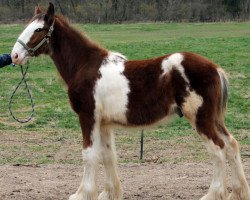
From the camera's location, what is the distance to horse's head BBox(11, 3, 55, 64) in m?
7.37

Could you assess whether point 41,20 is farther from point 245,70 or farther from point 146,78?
point 245,70

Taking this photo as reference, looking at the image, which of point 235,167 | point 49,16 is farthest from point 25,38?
point 235,167

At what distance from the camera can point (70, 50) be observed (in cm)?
757

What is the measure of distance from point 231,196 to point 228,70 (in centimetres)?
1583

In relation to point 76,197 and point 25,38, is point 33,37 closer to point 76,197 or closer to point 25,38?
point 25,38

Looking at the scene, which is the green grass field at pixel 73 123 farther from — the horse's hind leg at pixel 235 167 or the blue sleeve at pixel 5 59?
the horse's hind leg at pixel 235 167

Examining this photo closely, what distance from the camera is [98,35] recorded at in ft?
124

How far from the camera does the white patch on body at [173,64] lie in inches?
269

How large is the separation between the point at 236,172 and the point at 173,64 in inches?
57.7

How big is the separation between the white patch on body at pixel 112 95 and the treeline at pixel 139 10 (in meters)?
44.6

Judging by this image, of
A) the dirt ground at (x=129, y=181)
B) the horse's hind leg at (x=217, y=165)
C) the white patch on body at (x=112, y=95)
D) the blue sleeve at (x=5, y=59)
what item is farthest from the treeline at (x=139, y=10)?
the horse's hind leg at (x=217, y=165)

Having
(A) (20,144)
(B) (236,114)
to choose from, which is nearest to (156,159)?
(A) (20,144)

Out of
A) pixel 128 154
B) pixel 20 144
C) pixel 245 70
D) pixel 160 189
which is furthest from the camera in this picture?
pixel 245 70

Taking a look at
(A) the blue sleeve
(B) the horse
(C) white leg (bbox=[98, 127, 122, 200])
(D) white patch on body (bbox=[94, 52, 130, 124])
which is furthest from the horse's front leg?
(A) the blue sleeve
